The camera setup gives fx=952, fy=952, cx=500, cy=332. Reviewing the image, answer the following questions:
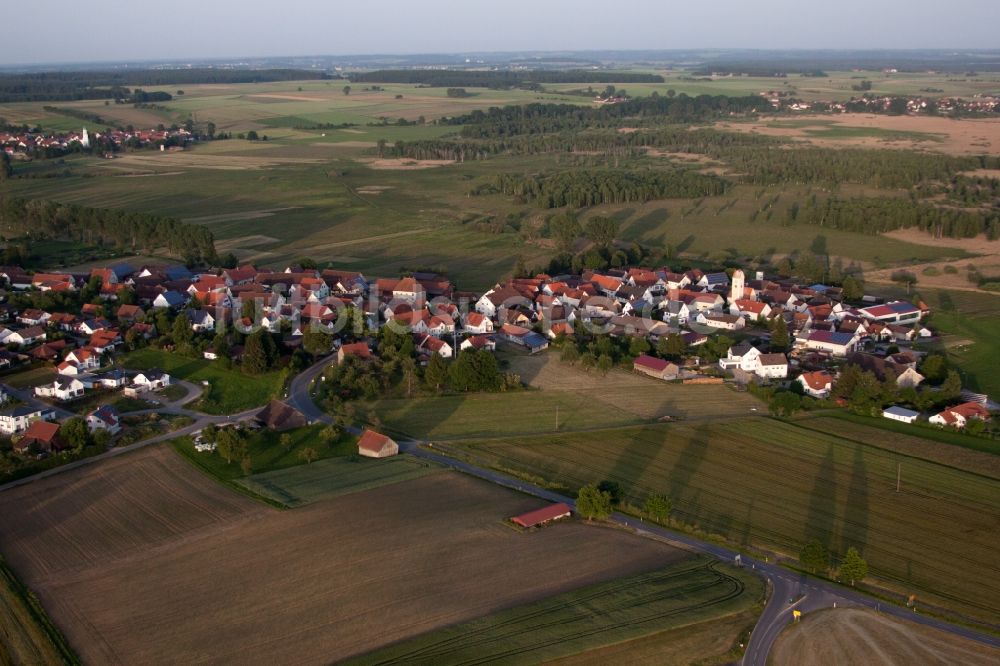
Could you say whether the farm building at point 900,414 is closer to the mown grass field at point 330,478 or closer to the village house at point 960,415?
the village house at point 960,415

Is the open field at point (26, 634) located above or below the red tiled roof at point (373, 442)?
below

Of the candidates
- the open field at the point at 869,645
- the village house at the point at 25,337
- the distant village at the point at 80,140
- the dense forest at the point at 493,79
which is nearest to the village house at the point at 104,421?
the village house at the point at 25,337

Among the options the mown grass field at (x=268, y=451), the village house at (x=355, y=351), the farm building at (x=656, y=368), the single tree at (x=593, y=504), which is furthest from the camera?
the village house at (x=355, y=351)

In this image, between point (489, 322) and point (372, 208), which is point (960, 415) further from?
point (372, 208)

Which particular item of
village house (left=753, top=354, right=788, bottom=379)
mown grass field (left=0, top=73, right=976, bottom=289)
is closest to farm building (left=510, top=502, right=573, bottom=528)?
village house (left=753, top=354, right=788, bottom=379)

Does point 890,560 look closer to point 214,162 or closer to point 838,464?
point 838,464

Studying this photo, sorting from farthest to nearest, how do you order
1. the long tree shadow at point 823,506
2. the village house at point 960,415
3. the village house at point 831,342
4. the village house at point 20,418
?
1. the village house at point 831,342
2. the village house at point 20,418
3. the village house at point 960,415
4. the long tree shadow at point 823,506

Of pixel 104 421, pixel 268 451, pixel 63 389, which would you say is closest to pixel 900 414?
pixel 268 451
